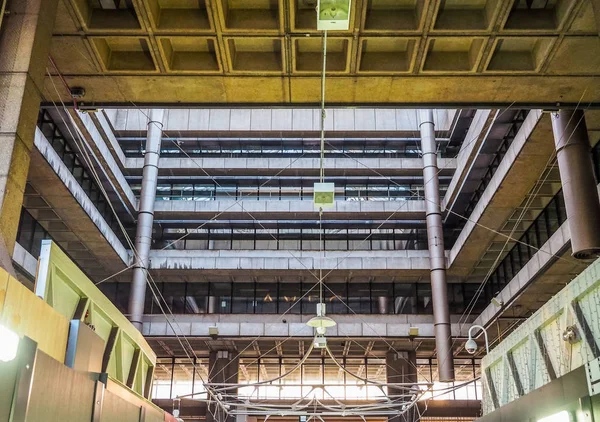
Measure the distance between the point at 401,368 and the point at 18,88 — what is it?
29720mm

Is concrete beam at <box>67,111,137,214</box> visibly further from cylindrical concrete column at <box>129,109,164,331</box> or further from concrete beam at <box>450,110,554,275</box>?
concrete beam at <box>450,110,554,275</box>

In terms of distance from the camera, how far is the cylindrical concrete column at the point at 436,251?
30.9m

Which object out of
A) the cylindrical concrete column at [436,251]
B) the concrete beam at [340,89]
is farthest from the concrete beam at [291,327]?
the concrete beam at [340,89]

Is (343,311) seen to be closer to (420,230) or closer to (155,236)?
(420,230)

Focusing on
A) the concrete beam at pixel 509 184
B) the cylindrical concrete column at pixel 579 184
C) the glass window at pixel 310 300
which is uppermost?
the concrete beam at pixel 509 184

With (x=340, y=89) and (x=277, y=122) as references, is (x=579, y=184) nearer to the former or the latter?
(x=340, y=89)

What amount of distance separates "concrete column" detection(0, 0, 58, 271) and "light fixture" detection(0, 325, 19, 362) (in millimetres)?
5763

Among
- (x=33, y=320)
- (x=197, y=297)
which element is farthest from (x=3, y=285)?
(x=197, y=297)

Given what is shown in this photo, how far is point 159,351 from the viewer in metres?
38.2

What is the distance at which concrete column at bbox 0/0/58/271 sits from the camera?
10086mm

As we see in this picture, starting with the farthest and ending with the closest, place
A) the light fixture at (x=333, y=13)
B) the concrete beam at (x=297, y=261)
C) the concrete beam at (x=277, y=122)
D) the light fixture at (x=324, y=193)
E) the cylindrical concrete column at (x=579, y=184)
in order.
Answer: the concrete beam at (x=277, y=122)
the concrete beam at (x=297, y=261)
the cylindrical concrete column at (x=579, y=184)
the light fixture at (x=324, y=193)
the light fixture at (x=333, y=13)

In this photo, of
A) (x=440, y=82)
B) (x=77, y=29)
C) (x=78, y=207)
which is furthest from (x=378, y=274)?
(x=77, y=29)

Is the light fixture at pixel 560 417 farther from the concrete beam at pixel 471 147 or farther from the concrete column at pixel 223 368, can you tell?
the concrete column at pixel 223 368

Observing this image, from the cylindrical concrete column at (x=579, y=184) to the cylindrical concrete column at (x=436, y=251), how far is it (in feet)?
46.0
